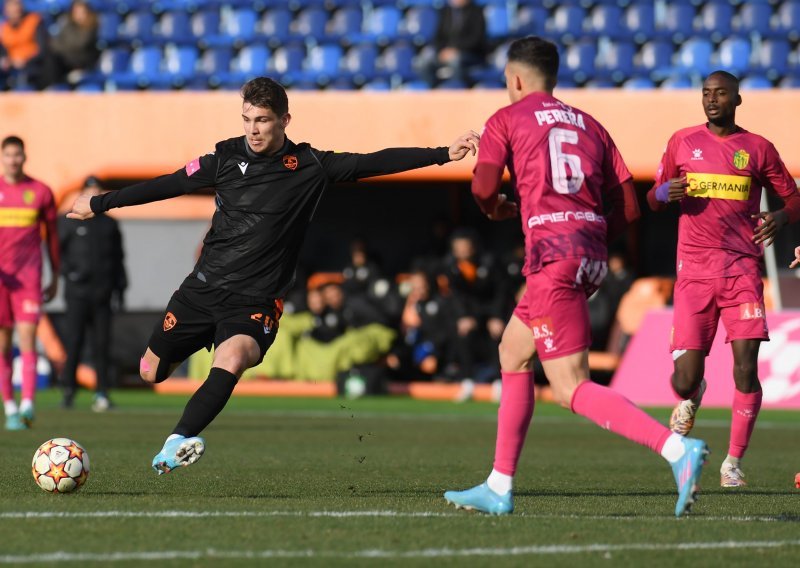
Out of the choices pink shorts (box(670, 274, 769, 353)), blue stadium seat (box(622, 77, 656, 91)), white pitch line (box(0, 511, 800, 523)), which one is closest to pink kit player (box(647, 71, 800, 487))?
pink shorts (box(670, 274, 769, 353))

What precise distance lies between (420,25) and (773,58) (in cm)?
477

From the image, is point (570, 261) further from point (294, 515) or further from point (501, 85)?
point (501, 85)

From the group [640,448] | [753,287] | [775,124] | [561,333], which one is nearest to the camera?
[561,333]

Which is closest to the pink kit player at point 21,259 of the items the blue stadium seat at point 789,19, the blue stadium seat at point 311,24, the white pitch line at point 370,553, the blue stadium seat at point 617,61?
the white pitch line at point 370,553

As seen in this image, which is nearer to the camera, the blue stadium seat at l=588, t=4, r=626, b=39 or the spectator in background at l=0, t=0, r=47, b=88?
the spectator in background at l=0, t=0, r=47, b=88

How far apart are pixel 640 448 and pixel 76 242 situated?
6.90m

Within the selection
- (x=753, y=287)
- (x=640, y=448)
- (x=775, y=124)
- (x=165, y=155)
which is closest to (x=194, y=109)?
(x=165, y=155)

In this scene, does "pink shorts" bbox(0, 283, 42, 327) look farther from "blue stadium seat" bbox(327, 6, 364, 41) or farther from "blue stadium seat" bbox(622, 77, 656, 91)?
"blue stadium seat" bbox(622, 77, 656, 91)

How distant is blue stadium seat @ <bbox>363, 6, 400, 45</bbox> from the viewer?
66.4 feet

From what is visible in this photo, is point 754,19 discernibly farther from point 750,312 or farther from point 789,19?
point 750,312

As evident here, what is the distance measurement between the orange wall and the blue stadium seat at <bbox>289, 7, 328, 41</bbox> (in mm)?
2025

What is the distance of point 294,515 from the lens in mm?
6059

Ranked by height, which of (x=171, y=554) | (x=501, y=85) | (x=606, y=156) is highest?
(x=501, y=85)

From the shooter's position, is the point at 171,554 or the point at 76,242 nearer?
the point at 171,554
